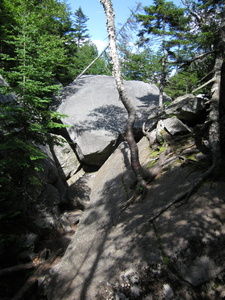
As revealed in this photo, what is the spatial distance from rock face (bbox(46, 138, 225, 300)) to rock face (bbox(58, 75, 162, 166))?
7.03 meters

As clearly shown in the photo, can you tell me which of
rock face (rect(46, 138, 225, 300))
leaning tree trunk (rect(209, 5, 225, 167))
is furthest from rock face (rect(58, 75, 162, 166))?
leaning tree trunk (rect(209, 5, 225, 167))

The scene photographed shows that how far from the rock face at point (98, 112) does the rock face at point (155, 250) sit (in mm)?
7035

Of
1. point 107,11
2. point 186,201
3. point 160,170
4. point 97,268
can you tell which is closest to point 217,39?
point 107,11

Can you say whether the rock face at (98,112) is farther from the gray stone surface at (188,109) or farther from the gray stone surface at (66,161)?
the gray stone surface at (188,109)

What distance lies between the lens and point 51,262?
6934mm

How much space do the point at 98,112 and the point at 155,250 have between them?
→ 12611mm

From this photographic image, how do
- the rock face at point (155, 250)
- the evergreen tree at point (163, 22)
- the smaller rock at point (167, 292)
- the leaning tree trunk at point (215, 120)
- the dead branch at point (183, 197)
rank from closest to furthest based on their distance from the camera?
1. the smaller rock at point (167, 292)
2. the rock face at point (155, 250)
3. the dead branch at point (183, 197)
4. the leaning tree trunk at point (215, 120)
5. the evergreen tree at point (163, 22)

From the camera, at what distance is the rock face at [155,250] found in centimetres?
370

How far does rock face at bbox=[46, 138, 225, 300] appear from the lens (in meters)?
3.70

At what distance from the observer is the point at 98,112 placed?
15.5 metres

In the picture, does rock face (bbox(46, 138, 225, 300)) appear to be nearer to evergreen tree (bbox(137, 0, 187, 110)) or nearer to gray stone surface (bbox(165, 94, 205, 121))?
gray stone surface (bbox(165, 94, 205, 121))

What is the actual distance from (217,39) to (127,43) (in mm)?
3643

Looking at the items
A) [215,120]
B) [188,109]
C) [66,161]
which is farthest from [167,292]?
[66,161]

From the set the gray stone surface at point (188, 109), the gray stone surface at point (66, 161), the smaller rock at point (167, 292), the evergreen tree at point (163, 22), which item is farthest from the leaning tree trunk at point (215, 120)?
the gray stone surface at point (66, 161)
